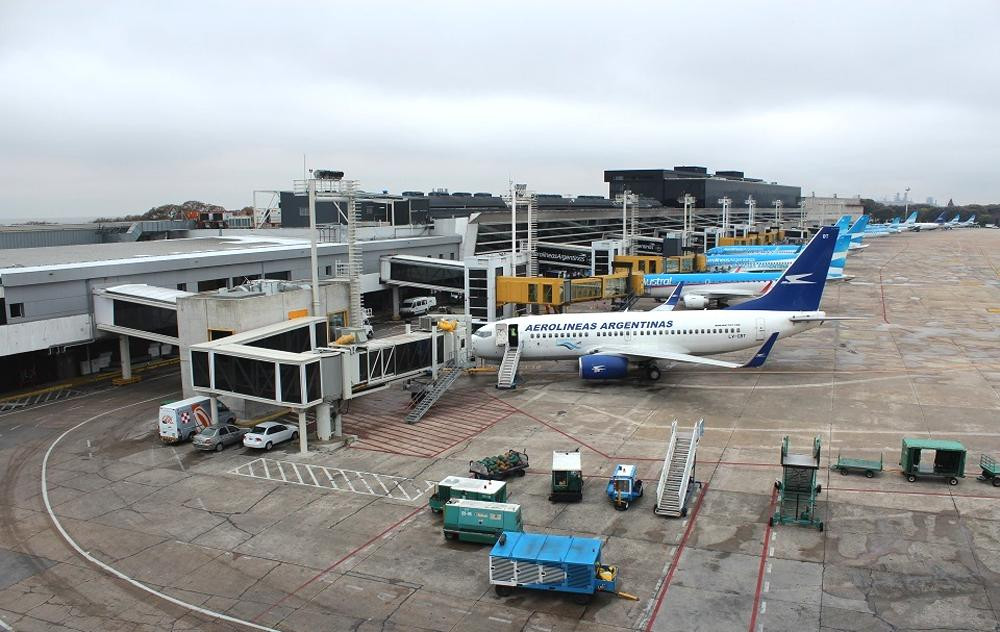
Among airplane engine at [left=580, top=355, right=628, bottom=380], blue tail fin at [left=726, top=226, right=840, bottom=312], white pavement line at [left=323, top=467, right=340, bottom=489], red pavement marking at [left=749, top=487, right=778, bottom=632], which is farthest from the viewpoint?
blue tail fin at [left=726, top=226, right=840, bottom=312]

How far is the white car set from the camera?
39000mm

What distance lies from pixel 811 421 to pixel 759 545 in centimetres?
1740

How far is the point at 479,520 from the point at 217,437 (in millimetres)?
19039

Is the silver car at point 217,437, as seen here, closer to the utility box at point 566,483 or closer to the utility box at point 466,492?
the utility box at point 466,492

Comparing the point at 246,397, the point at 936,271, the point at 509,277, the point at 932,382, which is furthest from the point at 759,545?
the point at 936,271

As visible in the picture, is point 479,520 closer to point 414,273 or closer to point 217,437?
point 217,437

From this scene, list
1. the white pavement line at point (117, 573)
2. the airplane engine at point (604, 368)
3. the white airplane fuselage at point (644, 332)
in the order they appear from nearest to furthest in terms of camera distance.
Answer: the white pavement line at point (117, 573), the airplane engine at point (604, 368), the white airplane fuselage at point (644, 332)

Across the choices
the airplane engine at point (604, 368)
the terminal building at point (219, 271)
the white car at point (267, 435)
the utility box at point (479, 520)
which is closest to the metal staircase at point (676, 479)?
the utility box at point (479, 520)

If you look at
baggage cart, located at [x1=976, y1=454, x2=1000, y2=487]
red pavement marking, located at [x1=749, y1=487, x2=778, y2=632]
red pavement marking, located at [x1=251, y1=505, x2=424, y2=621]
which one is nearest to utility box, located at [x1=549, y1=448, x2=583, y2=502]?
red pavement marking, located at [x1=251, y1=505, x2=424, y2=621]

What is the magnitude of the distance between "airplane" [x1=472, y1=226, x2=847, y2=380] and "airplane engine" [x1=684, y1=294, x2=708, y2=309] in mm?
27761

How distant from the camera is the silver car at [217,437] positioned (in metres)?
39.1

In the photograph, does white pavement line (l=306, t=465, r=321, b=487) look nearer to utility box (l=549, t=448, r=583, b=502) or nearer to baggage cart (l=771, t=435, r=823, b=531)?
utility box (l=549, t=448, r=583, b=502)

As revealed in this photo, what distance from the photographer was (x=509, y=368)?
52.0 metres

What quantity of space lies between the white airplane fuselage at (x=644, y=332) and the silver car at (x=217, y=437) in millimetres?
19728
